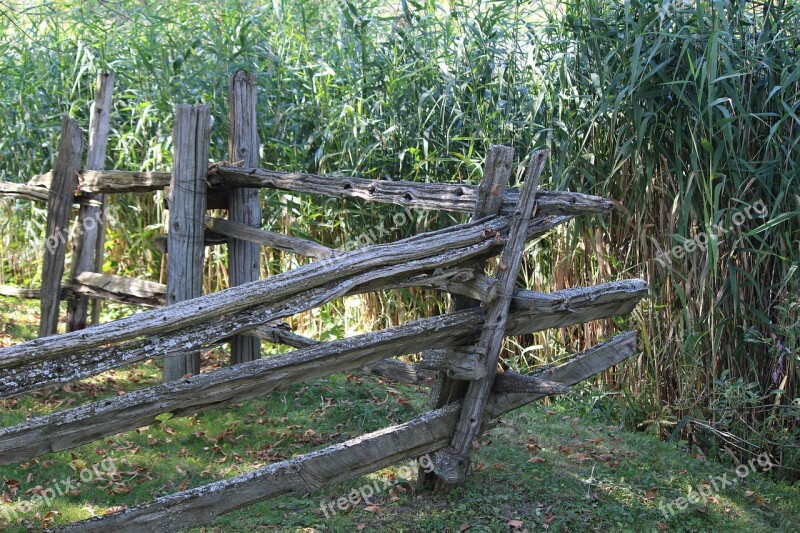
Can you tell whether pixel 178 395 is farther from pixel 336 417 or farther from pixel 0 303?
pixel 0 303

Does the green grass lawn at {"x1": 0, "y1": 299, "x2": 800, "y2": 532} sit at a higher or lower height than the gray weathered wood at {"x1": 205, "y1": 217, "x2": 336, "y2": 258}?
lower

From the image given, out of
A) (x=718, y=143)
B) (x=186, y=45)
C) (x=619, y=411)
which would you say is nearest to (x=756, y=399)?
(x=619, y=411)

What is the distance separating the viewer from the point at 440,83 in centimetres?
609

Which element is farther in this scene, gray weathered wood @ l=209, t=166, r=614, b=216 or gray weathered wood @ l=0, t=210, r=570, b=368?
gray weathered wood @ l=209, t=166, r=614, b=216

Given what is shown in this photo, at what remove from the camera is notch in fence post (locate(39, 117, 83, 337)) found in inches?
225

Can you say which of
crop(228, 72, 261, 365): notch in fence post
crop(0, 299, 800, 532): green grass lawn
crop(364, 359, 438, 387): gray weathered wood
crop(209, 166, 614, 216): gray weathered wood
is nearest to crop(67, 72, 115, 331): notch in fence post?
crop(0, 299, 800, 532): green grass lawn

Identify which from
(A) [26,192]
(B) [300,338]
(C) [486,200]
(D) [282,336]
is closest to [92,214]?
(A) [26,192]

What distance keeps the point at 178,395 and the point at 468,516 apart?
175 cm

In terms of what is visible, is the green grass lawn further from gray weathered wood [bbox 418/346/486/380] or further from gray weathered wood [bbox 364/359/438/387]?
gray weathered wood [bbox 418/346/486/380]

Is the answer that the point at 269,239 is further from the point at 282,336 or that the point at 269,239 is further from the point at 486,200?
the point at 486,200

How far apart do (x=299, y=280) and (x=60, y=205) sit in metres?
3.55

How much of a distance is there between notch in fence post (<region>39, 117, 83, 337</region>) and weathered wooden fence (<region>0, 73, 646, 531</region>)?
1.03 feet

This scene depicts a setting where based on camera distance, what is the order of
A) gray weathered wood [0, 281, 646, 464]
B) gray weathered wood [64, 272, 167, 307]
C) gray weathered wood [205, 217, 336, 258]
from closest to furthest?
gray weathered wood [0, 281, 646, 464] < gray weathered wood [205, 217, 336, 258] < gray weathered wood [64, 272, 167, 307]

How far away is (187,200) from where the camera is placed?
16.3ft
